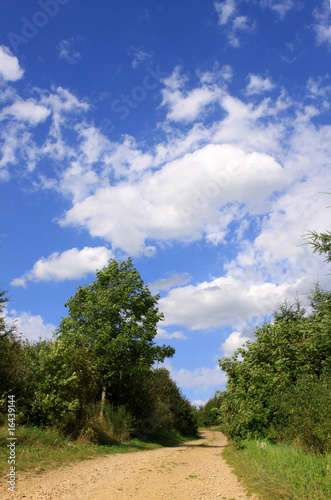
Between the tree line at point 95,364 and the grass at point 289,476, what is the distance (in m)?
7.96

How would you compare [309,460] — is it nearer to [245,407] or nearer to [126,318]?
[245,407]

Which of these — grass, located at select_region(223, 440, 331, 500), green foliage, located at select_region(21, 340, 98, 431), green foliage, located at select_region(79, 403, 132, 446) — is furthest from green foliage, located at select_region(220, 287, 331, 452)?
green foliage, located at select_region(21, 340, 98, 431)

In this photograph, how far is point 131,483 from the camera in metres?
8.35

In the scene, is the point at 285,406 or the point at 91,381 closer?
the point at 285,406

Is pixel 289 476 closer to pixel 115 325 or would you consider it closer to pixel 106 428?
pixel 106 428

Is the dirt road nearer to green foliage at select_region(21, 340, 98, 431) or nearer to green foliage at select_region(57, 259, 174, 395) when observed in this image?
green foliage at select_region(21, 340, 98, 431)

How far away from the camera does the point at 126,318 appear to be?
24516 millimetres

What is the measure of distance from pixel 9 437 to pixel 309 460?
8.76 meters

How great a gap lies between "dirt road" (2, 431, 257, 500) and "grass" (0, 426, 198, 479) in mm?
551

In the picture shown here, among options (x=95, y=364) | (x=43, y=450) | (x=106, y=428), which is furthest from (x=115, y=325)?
(x=43, y=450)

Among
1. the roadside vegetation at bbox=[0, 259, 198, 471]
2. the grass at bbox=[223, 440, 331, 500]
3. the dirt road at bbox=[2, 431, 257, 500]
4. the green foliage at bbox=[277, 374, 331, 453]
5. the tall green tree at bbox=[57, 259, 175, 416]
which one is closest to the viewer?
the grass at bbox=[223, 440, 331, 500]

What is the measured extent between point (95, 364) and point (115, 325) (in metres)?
4.76

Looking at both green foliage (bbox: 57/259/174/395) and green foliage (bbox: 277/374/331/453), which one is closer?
green foliage (bbox: 277/374/331/453)

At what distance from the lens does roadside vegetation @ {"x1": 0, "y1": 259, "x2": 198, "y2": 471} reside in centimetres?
1265
